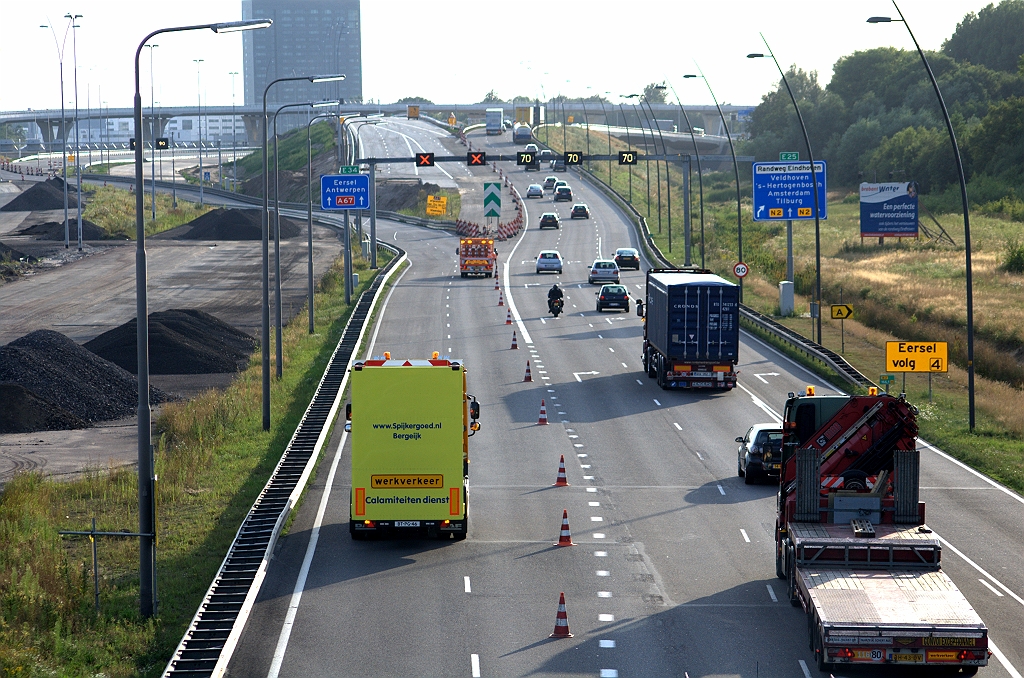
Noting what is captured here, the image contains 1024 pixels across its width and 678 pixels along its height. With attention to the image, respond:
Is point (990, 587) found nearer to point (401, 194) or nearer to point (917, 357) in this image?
point (917, 357)

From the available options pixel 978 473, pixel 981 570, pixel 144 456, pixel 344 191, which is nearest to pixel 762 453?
Answer: pixel 978 473

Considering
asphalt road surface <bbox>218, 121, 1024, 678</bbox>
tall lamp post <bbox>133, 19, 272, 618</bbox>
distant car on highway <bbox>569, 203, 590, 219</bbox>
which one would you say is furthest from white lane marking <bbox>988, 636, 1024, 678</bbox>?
distant car on highway <bbox>569, 203, 590, 219</bbox>

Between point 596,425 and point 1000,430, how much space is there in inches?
418

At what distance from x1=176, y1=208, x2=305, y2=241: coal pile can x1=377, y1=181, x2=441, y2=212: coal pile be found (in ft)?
59.3

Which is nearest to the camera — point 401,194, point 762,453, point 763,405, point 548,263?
point 762,453

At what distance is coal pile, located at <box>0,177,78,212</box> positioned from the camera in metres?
119

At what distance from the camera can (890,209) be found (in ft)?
248

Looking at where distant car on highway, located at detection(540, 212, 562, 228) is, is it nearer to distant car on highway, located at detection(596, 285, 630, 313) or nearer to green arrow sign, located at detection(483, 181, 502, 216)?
green arrow sign, located at detection(483, 181, 502, 216)

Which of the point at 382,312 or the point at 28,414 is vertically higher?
the point at 382,312

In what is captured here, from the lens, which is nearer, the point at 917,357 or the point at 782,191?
the point at 917,357

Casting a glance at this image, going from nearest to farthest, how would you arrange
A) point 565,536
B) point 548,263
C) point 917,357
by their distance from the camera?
point 565,536, point 917,357, point 548,263

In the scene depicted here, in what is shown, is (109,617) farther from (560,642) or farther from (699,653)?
(699,653)

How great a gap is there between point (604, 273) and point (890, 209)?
1883cm

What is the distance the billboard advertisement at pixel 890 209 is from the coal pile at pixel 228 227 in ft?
154
